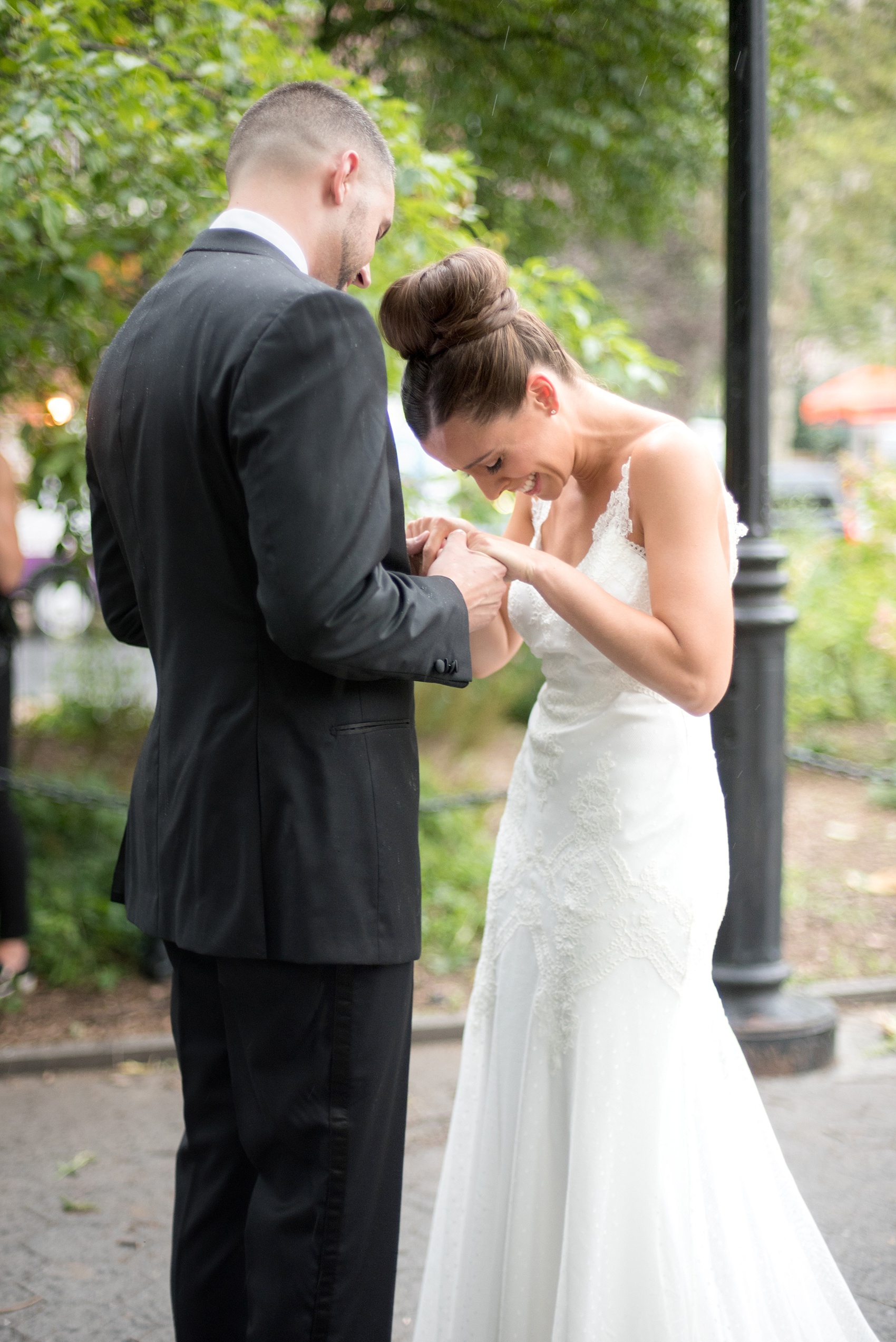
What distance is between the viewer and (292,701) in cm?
177

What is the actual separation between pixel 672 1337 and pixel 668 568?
1.32 m

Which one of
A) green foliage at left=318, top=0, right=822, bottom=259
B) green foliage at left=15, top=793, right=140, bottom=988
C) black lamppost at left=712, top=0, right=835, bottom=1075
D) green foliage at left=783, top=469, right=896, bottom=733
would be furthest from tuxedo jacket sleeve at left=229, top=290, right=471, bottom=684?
green foliage at left=783, top=469, right=896, bottom=733

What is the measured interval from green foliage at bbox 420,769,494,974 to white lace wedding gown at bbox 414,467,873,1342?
2.11 metres

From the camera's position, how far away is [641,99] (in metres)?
5.84

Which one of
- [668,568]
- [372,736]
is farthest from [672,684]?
[372,736]

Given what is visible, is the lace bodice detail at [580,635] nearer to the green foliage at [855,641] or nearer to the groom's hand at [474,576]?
the groom's hand at [474,576]

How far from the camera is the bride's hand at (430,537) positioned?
211cm

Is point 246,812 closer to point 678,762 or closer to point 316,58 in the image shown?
point 678,762

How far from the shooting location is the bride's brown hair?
2.11m

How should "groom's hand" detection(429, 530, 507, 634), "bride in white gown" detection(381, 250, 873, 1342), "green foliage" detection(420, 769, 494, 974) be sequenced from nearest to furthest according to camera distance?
"groom's hand" detection(429, 530, 507, 634)
"bride in white gown" detection(381, 250, 873, 1342)
"green foliage" detection(420, 769, 494, 974)

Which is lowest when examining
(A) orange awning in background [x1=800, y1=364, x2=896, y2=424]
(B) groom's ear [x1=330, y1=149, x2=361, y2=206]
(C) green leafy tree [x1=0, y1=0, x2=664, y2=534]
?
(B) groom's ear [x1=330, y1=149, x2=361, y2=206]

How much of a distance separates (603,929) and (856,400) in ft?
58.0

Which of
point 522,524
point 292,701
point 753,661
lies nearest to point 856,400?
point 753,661

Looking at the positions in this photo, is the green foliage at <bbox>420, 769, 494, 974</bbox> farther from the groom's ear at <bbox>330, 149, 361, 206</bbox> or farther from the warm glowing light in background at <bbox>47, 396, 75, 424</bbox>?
the groom's ear at <bbox>330, 149, 361, 206</bbox>
